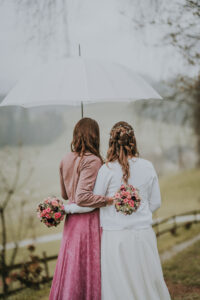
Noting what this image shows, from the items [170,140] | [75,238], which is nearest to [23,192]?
[75,238]

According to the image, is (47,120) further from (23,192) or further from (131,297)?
(131,297)

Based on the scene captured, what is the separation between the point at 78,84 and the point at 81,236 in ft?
4.08

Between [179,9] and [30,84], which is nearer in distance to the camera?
[30,84]

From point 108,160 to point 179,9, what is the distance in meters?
3.20

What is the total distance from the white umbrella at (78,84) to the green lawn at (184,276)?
2.81m

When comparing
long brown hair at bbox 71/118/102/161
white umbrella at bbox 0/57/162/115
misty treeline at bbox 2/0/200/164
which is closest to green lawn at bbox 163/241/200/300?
long brown hair at bbox 71/118/102/161

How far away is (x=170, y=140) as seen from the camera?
84.9 ft

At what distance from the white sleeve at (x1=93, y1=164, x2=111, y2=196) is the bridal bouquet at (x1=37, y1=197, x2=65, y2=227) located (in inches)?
13.2

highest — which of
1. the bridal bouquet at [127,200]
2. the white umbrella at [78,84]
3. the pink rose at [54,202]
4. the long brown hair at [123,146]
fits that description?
the white umbrella at [78,84]

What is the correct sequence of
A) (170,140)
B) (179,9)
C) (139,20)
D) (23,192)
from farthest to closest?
(170,140) → (23,192) → (139,20) → (179,9)

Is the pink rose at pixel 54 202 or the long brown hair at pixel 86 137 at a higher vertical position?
the long brown hair at pixel 86 137

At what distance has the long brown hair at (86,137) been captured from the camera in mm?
3115

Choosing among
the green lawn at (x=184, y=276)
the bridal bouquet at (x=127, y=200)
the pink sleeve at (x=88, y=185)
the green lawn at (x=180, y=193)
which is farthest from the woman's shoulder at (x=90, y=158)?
the green lawn at (x=180, y=193)

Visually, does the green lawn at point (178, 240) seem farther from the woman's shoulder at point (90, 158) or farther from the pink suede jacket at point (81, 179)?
the woman's shoulder at point (90, 158)
